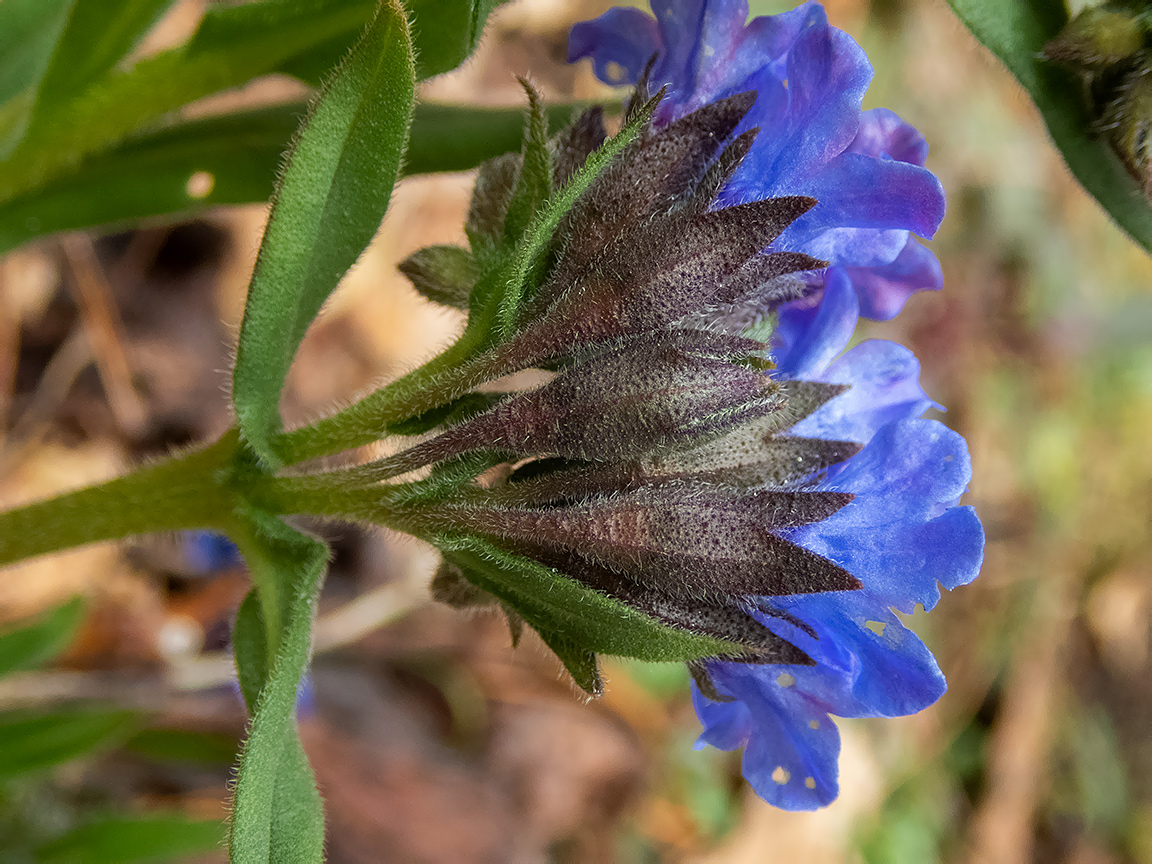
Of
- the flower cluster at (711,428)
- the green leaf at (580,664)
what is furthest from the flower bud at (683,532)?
the green leaf at (580,664)

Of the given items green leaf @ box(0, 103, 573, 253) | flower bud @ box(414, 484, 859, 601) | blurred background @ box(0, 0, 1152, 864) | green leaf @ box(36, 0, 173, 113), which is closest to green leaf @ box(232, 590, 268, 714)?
blurred background @ box(0, 0, 1152, 864)

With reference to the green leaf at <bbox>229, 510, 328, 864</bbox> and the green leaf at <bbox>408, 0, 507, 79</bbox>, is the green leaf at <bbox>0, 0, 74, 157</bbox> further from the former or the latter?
the green leaf at <bbox>229, 510, 328, 864</bbox>

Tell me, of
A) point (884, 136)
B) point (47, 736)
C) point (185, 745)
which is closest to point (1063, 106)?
point (884, 136)

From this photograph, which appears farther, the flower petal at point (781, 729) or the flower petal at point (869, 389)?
the flower petal at point (869, 389)

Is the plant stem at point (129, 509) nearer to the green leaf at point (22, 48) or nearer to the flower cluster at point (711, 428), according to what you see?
the flower cluster at point (711, 428)

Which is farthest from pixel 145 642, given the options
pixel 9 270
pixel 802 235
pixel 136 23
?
pixel 802 235

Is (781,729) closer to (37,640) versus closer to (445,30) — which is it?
(445,30)

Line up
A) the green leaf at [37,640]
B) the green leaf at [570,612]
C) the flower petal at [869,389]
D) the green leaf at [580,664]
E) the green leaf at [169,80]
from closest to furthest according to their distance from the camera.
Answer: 1. the green leaf at [570,612]
2. the green leaf at [580,664]
3. the flower petal at [869,389]
4. the green leaf at [169,80]
5. the green leaf at [37,640]
